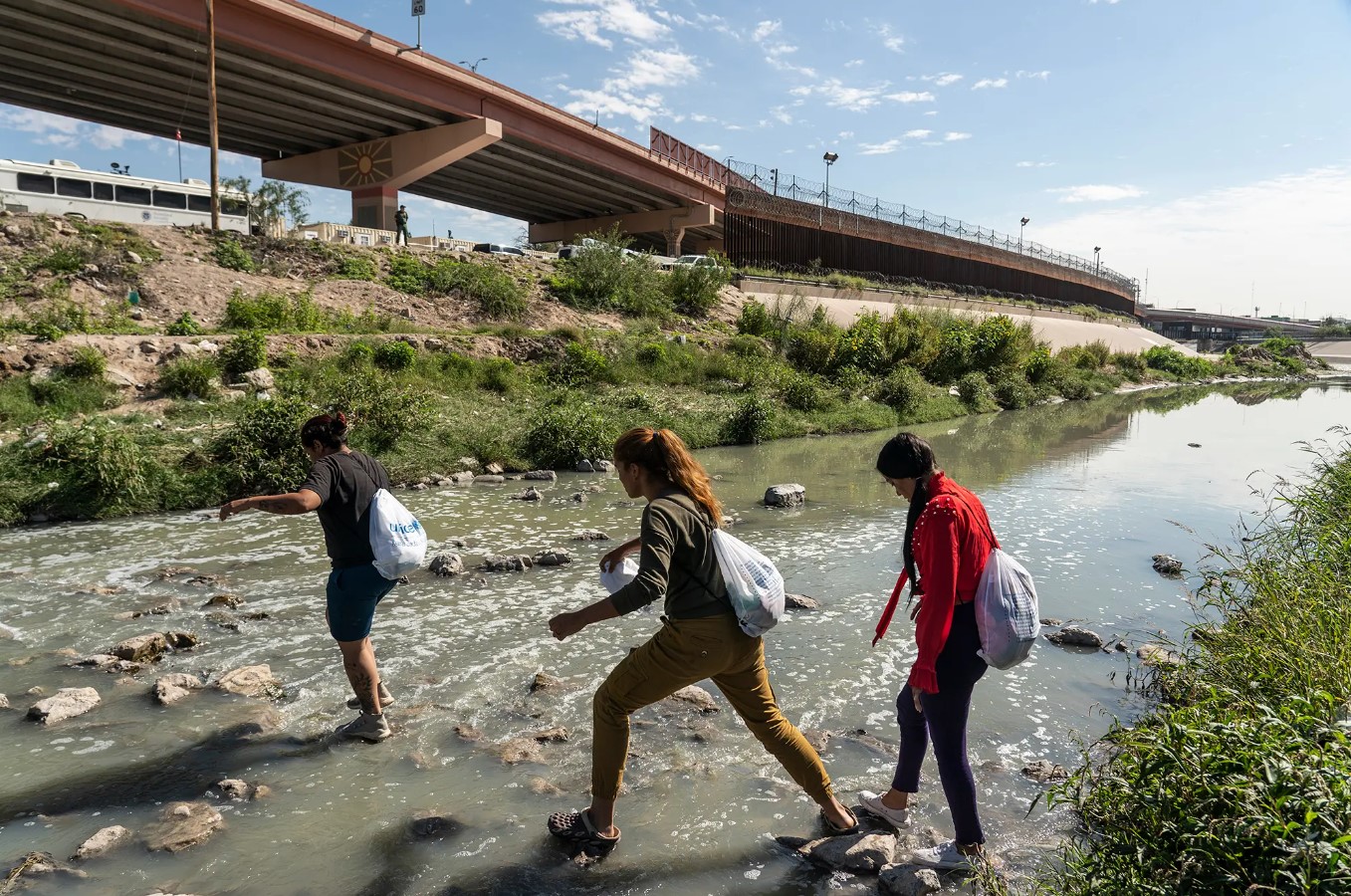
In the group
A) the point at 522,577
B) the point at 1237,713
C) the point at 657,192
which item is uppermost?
the point at 657,192

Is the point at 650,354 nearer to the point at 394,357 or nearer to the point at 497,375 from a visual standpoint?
the point at 497,375

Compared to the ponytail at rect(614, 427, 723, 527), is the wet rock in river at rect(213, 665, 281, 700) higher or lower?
lower

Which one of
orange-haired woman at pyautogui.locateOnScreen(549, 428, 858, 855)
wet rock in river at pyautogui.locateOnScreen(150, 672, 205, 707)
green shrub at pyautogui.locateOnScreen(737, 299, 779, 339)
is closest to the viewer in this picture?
orange-haired woman at pyautogui.locateOnScreen(549, 428, 858, 855)

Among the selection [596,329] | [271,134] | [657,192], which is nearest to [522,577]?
[596,329]

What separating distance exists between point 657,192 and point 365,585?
150 ft

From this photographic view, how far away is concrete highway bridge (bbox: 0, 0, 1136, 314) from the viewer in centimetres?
2708

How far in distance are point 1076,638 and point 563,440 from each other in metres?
9.82

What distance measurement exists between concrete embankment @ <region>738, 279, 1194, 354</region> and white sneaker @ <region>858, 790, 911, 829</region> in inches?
1162

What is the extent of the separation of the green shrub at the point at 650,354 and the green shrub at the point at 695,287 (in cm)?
747

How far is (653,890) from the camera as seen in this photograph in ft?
11.3

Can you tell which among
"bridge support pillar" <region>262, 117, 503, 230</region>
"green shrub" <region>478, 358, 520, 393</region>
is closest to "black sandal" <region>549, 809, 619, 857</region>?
"green shrub" <region>478, 358, 520, 393</region>

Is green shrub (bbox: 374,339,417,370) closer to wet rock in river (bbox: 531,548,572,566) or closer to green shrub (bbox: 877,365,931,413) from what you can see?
wet rock in river (bbox: 531,548,572,566)

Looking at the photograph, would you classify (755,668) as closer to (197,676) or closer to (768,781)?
(768,781)

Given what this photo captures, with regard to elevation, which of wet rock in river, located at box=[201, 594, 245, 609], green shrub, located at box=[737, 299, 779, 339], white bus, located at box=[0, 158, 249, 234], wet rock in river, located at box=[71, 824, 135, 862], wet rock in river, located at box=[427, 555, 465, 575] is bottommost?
wet rock in river, located at box=[201, 594, 245, 609]
